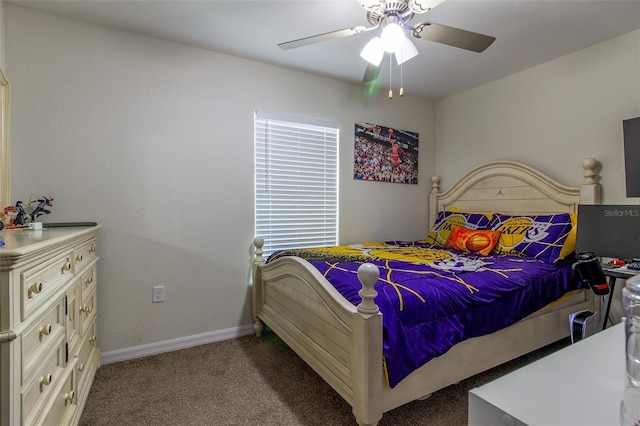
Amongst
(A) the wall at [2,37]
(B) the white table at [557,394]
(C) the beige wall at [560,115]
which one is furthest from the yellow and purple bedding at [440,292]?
(A) the wall at [2,37]

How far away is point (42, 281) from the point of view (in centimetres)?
107

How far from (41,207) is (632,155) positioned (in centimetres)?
387

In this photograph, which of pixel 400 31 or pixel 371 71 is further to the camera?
pixel 371 71

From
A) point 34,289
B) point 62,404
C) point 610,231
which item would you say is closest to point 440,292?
point 610,231

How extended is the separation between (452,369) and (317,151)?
2118 millimetres

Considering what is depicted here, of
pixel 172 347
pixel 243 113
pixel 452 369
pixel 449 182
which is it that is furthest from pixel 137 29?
pixel 449 182

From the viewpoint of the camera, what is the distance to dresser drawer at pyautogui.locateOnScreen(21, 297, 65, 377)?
0.94m

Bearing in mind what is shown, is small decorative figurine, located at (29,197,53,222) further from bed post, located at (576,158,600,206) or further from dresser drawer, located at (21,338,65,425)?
bed post, located at (576,158,600,206)

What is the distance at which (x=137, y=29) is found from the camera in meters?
2.21

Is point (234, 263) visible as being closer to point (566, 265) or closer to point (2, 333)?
point (2, 333)

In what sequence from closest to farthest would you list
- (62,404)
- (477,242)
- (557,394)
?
1. (557,394)
2. (62,404)
3. (477,242)

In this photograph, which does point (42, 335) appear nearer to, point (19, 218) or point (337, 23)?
point (19, 218)

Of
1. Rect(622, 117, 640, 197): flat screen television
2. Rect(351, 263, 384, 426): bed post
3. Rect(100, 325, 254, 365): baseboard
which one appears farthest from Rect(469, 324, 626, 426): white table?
Rect(100, 325, 254, 365): baseboard

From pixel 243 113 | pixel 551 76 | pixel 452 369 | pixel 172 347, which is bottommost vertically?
pixel 172 347
